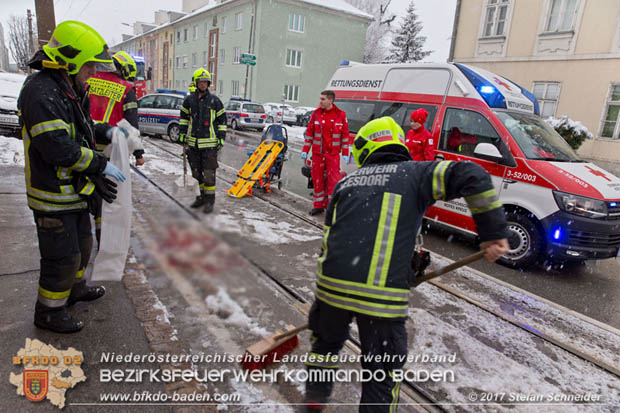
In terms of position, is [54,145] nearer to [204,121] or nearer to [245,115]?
[204,121]

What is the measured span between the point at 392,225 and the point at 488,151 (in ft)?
12.2

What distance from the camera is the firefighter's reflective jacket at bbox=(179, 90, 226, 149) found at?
20.0 feet

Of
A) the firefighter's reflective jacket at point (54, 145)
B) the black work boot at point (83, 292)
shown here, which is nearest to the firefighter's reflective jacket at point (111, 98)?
the firefighter's reflective jacket at point (54, 145)

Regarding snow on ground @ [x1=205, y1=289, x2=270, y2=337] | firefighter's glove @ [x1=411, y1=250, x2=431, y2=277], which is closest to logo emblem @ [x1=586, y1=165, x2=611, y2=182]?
firefighter's glove @ [x1=411, y1=250, x2=431, y2=277]

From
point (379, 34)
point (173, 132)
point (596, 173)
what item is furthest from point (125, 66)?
point (379, 34)

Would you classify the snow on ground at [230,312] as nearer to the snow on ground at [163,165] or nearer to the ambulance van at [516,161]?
the ambulance van at [516,161]

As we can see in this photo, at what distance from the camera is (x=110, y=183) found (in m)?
2.87

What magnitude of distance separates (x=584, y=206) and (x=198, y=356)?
456 centimetres

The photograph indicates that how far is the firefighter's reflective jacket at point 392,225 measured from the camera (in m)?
1.88

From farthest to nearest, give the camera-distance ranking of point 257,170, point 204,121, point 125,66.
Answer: point 257,170 < point 204,121 < point 125,66

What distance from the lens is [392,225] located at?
192 cm

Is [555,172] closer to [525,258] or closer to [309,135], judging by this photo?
[525,258]

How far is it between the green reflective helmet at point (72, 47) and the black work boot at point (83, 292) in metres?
1.75

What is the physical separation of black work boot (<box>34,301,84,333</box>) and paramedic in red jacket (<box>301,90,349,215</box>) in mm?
4239
